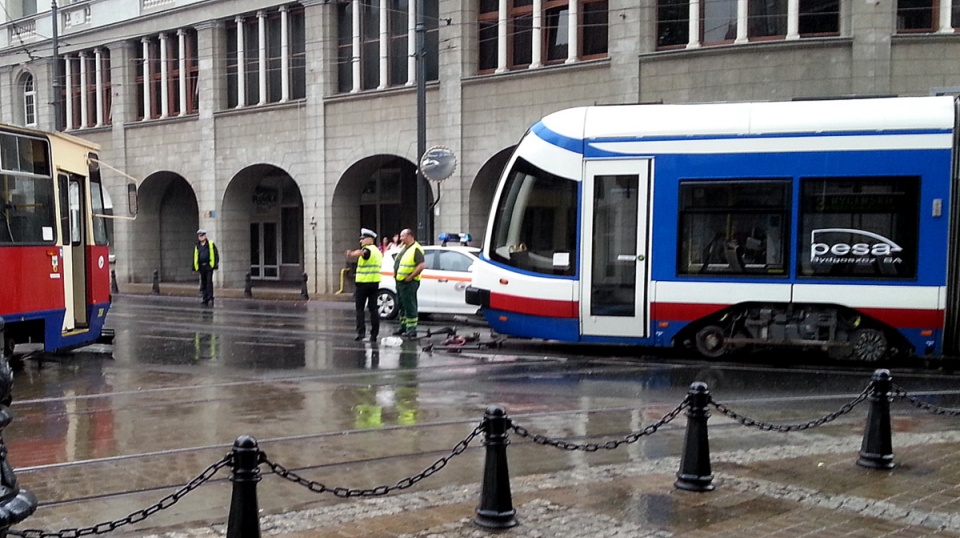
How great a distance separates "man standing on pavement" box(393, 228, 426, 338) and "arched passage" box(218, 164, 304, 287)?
58.0ft

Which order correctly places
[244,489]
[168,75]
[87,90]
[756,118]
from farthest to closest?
[87,90] < [168,75] < [756,118] < [244,489]

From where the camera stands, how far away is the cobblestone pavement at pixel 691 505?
5668mm

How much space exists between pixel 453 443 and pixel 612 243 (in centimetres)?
556

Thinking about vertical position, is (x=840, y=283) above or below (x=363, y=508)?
above

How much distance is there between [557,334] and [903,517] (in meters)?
7.56

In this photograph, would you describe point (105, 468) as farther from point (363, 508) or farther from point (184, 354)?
point (184, 354)

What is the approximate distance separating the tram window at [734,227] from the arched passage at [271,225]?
2231 centimetres

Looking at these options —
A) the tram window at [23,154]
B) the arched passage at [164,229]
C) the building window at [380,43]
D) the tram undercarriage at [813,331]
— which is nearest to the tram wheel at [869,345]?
the tram undercarriage at [813,331]

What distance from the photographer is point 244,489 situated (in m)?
4.77

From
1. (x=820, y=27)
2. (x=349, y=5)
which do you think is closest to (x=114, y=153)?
(x=349, y=5)

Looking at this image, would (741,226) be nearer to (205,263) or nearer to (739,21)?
(739,21)

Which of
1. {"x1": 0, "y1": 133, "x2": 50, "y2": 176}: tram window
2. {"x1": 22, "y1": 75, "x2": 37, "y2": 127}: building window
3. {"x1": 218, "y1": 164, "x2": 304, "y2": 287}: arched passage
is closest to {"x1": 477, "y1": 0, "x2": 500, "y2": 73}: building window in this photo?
{"x1": 218, "y1": 164, "x2": 304, "y2": 287}: arched passage

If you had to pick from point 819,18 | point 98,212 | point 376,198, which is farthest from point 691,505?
point 376,198

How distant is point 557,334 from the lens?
1323cm
